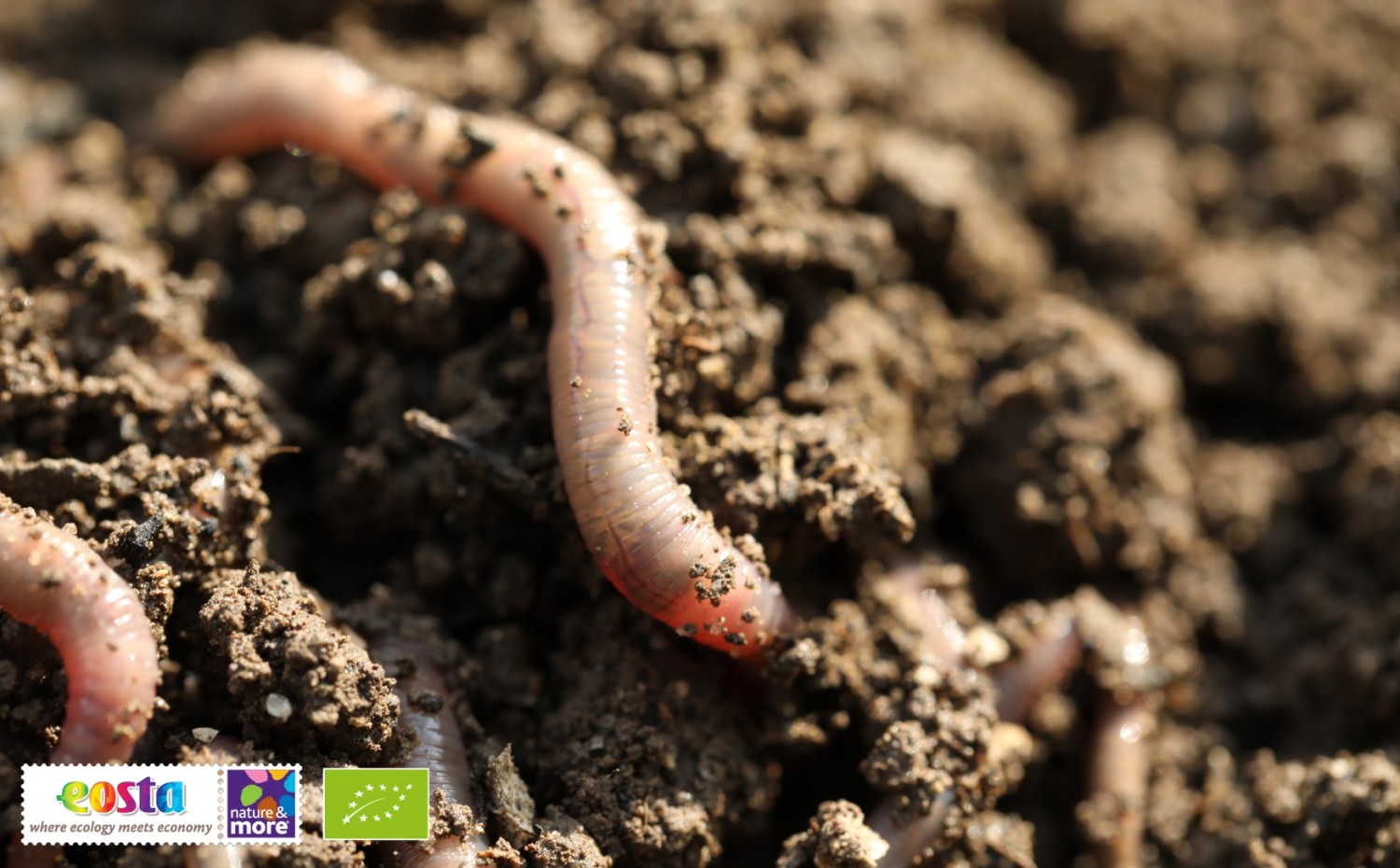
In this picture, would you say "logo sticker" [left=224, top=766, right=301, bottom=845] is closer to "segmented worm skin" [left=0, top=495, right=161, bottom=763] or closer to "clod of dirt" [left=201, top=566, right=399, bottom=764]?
"clod of dirt" [left=201, top=566, right=399, bottom=764]

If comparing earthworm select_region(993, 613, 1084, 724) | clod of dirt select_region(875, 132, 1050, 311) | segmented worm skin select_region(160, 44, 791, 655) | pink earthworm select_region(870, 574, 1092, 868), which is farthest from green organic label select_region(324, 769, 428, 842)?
clod of dirt select_region(875, 132, 1050, 311)

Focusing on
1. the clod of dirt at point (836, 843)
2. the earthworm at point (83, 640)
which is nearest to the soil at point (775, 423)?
the clod of dirt at point (836, 843)

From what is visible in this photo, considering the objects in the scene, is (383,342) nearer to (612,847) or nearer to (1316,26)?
(612,847)

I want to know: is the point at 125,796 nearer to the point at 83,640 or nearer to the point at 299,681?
the point at 83,640

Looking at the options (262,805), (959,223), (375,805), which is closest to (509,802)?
(375,805)

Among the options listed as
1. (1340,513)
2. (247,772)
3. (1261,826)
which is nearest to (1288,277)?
(1340,513)

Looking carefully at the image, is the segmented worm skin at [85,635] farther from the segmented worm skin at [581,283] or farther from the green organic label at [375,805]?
the segmented worm skin at [581,283]
